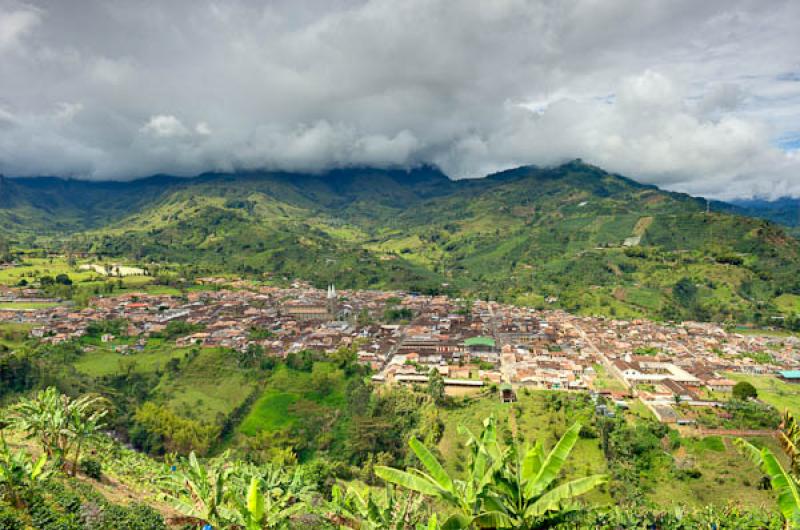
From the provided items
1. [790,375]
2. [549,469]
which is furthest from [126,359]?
[790,375]

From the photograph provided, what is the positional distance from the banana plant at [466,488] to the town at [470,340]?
87.1ft

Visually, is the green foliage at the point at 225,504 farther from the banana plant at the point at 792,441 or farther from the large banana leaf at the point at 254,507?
the banana plant at the point at 792,441

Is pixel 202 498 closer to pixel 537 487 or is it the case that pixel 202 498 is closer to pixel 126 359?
pixel 537 487

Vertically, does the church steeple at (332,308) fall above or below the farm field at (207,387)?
above

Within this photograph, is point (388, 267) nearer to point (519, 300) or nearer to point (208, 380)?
point (519, 300)

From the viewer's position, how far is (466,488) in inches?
260

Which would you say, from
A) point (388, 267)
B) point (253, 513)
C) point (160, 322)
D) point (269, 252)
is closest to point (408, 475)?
point (253, 513)

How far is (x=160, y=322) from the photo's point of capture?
165 feet

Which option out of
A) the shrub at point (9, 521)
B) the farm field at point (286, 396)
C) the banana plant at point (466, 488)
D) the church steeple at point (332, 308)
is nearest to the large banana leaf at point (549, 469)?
the banana plant at point (466, 488)

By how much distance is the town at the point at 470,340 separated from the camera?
35719mm

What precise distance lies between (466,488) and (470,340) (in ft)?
136

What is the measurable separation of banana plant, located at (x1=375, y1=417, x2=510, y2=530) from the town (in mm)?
26536

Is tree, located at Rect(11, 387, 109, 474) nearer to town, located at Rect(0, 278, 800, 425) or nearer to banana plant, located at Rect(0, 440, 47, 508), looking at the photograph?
banana plant, located at Rect(0, 440, 47, 508)

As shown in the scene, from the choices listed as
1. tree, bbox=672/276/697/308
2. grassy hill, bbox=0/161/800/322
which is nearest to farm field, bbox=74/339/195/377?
grassy hill, bbox=0/161/800/322
